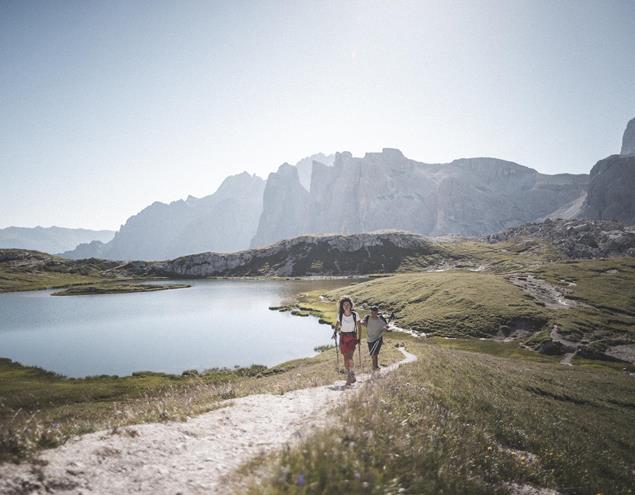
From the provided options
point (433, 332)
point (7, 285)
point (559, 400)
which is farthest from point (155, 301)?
point (559, 400)

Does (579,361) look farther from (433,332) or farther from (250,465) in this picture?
(250,465)

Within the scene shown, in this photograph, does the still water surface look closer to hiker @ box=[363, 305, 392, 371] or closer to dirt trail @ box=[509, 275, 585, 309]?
hiker @ box=[363, 305, 392, 371]

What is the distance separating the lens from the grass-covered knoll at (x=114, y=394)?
805 centimetres

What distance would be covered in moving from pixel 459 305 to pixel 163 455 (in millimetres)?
93504

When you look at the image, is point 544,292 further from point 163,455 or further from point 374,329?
point 163,455

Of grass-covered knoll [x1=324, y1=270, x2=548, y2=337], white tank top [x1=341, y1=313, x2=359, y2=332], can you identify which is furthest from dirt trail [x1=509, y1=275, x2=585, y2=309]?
white tank top [x1=341, y1=313, x2=359, y2=332]

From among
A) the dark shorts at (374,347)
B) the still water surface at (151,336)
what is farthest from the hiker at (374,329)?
the still water surface at (151,336)

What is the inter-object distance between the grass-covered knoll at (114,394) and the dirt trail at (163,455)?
2.08 ft

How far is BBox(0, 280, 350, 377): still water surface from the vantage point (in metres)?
59.5

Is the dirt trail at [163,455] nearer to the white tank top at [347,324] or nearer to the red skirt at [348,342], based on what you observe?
the red skirt at [348,342]

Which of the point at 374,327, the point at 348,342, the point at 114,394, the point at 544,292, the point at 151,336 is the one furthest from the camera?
the point at 544,292

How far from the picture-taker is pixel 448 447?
29.9 ft

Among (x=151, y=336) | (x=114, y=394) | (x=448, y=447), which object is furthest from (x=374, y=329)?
(x=151, y=336)

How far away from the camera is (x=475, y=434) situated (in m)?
11.5
